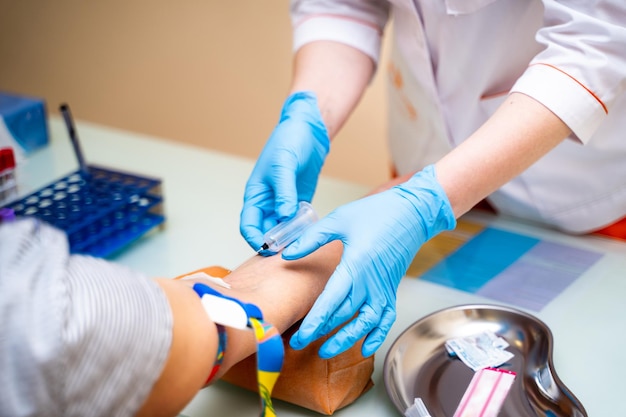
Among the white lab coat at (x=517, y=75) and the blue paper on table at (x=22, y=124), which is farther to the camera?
the blue paper on table at (x=22, y=124)

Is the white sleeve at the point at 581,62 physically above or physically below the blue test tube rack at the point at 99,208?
above

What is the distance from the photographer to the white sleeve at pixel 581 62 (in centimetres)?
113

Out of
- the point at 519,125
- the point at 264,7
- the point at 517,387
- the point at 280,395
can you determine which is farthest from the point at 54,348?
the point at 264,7

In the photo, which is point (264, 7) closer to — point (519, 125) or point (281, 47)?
point (281, 47)

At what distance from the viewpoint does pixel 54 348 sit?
0.64 m

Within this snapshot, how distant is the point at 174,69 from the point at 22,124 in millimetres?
1647

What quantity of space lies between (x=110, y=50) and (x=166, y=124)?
455 millimetres

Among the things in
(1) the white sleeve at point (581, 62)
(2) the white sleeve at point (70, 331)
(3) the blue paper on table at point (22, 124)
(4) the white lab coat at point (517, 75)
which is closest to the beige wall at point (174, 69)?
(3) the blue paper on table at point (22, 124)

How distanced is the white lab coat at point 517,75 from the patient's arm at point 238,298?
474 mm

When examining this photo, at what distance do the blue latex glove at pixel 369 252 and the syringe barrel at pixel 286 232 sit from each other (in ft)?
0.29

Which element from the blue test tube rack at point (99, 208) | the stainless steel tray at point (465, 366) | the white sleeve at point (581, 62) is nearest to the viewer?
the stainless steel tray at point (465, 366)

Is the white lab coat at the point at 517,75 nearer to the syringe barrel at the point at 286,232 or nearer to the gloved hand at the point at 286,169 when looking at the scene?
the gloved hand at the point at 286,169

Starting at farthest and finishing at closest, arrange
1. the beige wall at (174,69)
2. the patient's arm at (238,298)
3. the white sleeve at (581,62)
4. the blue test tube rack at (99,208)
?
the beige wall at (174,69), the blue test tube rack at (99,208), the white sleeve at (581,62), the patient's arm at (238,298)

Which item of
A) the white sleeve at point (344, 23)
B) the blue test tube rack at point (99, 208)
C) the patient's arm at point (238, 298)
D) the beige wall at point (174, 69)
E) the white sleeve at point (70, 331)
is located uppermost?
the white sleeve at point (344, 23)
